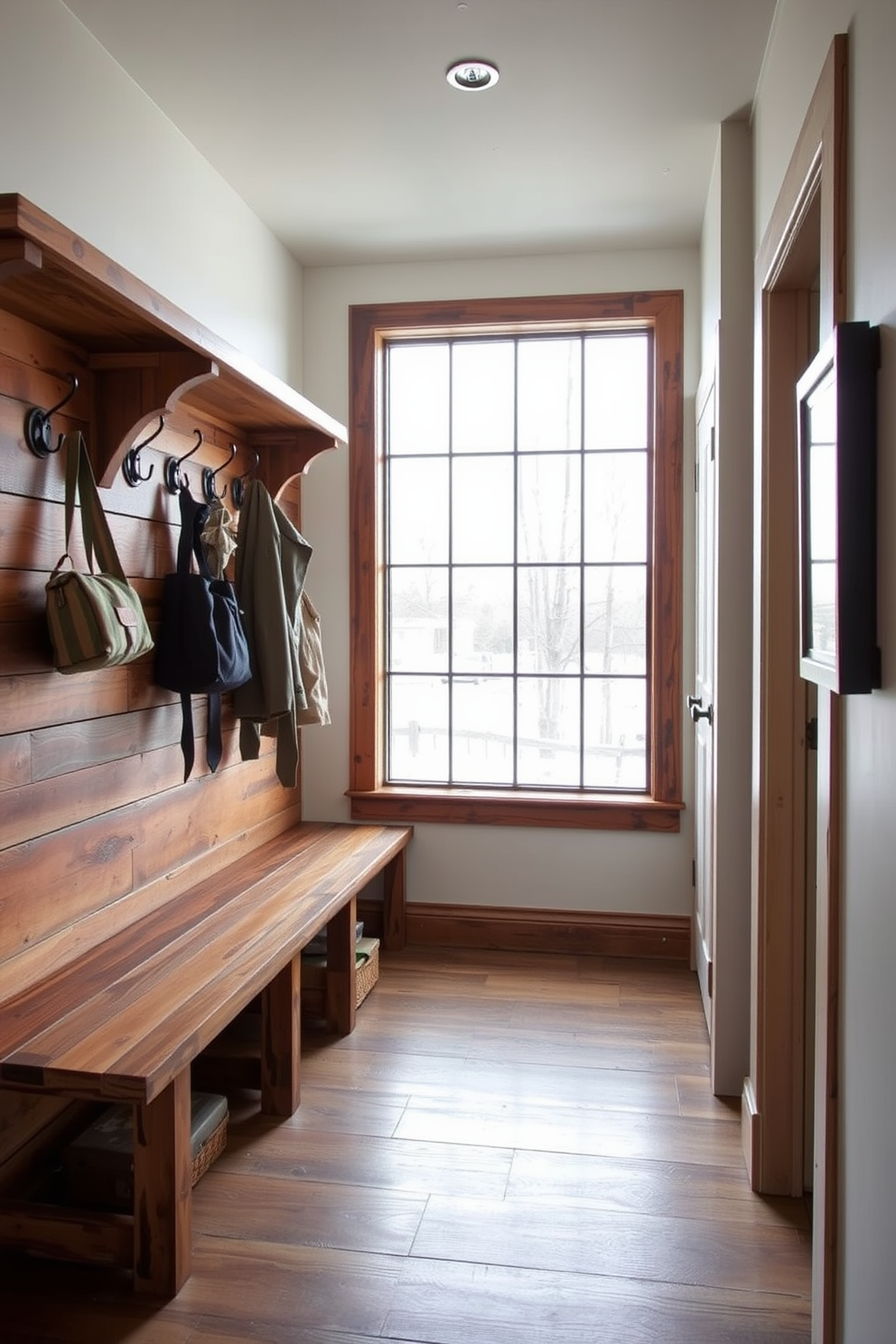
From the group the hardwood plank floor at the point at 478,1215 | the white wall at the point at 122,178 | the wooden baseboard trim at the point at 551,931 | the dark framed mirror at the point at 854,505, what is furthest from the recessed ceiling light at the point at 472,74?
the wooden baseboard trim at the point at 551,931

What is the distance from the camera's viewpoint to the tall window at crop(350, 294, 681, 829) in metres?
3.83

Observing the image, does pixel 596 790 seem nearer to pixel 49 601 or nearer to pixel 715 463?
pixel 715 463

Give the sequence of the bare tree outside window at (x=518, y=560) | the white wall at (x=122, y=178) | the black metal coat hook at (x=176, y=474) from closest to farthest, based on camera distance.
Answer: the white wall at (x=122, y=178) → the black metal coat hook at (x=176, y=474) → the bare tree outside window at (x=518, y=560)

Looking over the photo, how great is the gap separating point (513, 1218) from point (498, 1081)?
2.07 ft

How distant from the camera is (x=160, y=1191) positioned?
192cm

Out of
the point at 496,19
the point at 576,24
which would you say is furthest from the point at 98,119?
the point at 576,24

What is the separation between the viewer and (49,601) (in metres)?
2.03

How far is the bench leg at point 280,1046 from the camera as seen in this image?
2.60 metres

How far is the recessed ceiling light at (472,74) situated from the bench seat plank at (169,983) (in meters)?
2.19

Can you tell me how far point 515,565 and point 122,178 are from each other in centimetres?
194

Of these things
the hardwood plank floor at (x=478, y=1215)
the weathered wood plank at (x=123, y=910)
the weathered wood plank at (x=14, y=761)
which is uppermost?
the weathered wood plank at (x=14, y=761)

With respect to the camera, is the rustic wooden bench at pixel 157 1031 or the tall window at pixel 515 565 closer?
the rustic wooden bench at pixel 157 1031

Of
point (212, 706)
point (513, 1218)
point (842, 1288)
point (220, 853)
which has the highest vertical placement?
point (212, 706)

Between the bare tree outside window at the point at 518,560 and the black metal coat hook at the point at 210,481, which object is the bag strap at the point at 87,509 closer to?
the black metal coat hook at the point at 210,481
